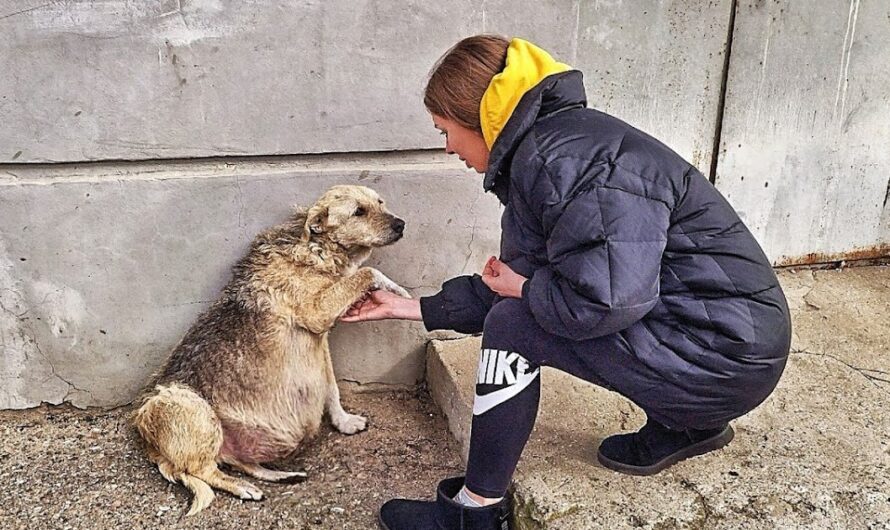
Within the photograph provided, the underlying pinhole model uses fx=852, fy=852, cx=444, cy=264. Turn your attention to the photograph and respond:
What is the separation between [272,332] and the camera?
146 inches

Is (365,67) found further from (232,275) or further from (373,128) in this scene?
(232,275)

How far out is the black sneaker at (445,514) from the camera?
291 centimetres

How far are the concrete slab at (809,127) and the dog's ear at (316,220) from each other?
7.14ft

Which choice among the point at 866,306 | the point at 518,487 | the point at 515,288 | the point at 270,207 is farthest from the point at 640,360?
the point at 866,306

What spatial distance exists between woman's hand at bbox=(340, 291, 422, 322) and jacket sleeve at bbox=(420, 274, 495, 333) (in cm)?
17

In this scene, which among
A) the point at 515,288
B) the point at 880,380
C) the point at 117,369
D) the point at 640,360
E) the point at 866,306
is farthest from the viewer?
the point at 866,306

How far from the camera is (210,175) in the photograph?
3.78 metres

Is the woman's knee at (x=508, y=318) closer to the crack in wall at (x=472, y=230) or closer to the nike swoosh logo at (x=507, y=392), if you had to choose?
the nike swoosh logo at (x=507, y=392)

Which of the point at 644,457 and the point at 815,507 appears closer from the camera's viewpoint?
the point at 815,507

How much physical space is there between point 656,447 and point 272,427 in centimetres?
167

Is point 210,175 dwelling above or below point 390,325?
above

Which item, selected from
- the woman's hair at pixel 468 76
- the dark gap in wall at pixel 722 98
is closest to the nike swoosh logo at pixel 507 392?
the woman's hair at pixel 468 76

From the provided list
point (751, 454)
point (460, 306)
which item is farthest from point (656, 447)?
point (460, 306)

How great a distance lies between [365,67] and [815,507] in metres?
2.49
